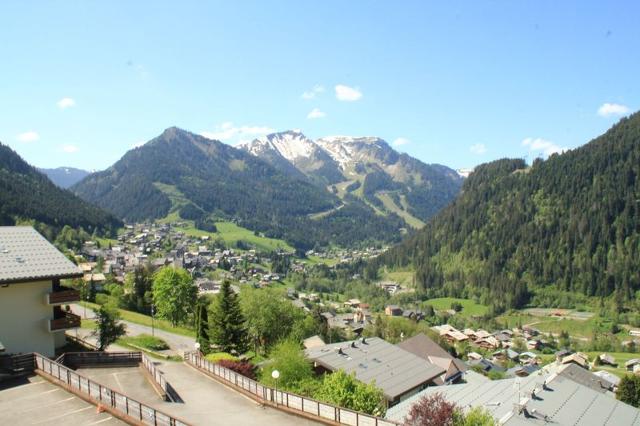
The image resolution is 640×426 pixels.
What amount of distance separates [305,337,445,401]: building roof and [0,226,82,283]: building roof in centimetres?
3036

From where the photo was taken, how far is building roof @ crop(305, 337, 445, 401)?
53.4 metres

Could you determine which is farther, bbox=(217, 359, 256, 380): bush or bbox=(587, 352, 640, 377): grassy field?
bbox=(587, 352, 640, 377): grassy field

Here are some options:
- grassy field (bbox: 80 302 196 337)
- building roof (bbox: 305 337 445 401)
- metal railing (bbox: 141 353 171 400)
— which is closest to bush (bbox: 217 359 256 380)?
metal railing (bbox: 141 353 171 400)

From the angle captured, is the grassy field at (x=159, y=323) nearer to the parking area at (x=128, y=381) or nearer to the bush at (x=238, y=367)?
the bush at (x=238, y=367)

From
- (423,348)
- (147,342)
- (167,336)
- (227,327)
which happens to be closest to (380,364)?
(227,327)

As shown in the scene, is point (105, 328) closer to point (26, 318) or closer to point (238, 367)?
point (26, 318)

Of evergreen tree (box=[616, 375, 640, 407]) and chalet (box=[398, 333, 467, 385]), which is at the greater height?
chalet (box=[398, 333, 467, 385])

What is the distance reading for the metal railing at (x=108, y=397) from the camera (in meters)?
17.9

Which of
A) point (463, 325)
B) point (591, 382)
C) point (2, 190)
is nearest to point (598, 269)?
point (463, 325)

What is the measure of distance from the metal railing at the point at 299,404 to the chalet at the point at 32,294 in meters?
10.4

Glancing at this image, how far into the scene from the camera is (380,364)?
58250 mm

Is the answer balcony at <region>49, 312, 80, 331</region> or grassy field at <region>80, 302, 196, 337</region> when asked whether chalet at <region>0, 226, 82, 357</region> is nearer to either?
balcony at <region>49, 312, 80, 331</region>

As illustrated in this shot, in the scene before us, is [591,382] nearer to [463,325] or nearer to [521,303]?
[463,325]

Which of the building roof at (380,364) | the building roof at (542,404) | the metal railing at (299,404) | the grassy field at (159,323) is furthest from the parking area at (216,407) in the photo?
the grassy field at (159,323)
